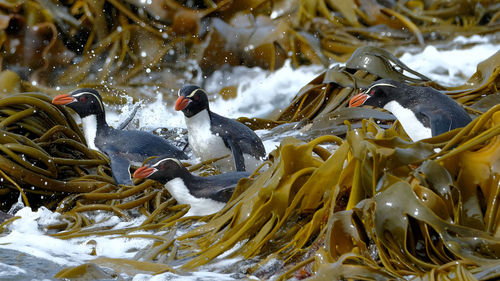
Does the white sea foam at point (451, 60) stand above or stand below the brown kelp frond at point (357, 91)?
below

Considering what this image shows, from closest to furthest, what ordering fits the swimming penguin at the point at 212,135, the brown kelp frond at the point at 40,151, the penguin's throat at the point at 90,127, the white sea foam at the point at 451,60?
the brown kelp frond at the point at 40,151 < the swimming penguin at the point at 212,135 < the penguin's throat at the point at 90,127 < the white sea foam at the point at 451,60

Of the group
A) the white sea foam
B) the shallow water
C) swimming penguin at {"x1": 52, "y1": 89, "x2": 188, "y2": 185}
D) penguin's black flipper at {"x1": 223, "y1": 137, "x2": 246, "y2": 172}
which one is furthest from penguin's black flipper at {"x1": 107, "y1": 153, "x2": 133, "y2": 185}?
the white sea foam

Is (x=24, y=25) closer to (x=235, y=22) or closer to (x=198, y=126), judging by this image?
(x=235, y=22)

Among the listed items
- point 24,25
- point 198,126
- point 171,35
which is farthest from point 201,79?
point 198,126

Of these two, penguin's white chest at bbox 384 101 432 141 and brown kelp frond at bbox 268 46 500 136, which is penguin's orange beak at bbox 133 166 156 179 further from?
brown kelp frond at bbox 268 46 500 136

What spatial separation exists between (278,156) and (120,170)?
138cm

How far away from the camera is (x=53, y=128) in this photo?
4.50 metres

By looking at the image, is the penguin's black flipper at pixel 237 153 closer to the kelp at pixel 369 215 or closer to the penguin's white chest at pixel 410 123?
the penguin's white chest at pixel 410 123

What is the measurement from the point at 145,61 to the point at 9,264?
5.48 metres

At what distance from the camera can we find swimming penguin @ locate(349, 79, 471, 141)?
3828mm

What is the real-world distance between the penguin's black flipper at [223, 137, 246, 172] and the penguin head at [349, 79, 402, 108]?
0.79 meters

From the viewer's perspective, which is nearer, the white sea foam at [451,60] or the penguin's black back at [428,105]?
the penguin's black back at [428,105]

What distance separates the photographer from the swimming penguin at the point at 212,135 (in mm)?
4812

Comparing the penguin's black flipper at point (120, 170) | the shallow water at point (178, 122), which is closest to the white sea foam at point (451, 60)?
the shallow water at point (178, 122)
